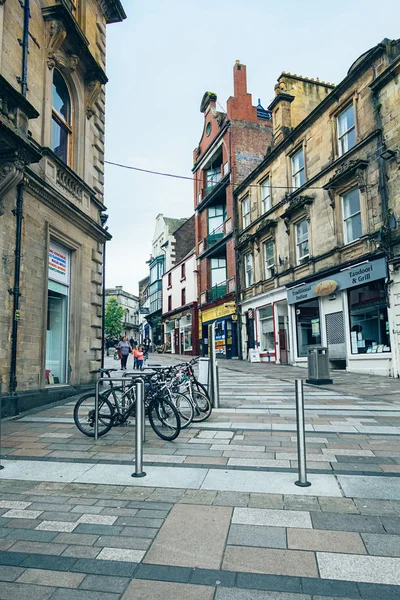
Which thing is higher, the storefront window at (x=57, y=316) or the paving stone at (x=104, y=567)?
the storefront window at (x=57, y=316)

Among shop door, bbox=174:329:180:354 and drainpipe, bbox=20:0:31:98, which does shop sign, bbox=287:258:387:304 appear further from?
shop door, bbox=174:329:180:354

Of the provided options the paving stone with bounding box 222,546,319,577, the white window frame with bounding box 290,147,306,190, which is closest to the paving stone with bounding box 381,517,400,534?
the paving stone with bounding box 222,546,319,577

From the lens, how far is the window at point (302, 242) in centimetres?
1994

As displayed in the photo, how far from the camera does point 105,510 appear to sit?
3.50 meters

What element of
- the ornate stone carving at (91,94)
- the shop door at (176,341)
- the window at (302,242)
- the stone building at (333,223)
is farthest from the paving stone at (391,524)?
the shop door at (176,341)

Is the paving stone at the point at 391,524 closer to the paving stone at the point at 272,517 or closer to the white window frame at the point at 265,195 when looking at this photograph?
the paving stone at the point at 272,517

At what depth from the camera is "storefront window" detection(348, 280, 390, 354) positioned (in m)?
14.8

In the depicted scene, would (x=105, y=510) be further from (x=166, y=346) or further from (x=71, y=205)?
(x=166, y=346)

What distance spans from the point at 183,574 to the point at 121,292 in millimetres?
88326

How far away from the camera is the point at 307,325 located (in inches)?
775

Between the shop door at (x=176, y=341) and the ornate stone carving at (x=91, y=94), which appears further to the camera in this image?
the shop door at (x=176, y=341)

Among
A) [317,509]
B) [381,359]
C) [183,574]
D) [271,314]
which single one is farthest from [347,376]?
[183,574]

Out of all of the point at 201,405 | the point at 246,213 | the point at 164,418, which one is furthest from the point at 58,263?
Result: the point at 246,213

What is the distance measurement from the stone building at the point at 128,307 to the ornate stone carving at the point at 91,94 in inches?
2920
